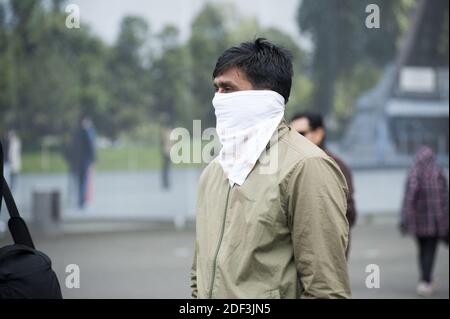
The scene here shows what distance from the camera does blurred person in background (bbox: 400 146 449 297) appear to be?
29.7ft

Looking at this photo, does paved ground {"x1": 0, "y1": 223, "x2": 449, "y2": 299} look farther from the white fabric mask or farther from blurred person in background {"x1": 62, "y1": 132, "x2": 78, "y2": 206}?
the white fabric mask

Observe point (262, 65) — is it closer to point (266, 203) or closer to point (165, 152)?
point (266, 203)

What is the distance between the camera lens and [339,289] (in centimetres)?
266

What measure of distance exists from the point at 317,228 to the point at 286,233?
0.11 m

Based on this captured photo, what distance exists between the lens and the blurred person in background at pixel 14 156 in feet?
49.0

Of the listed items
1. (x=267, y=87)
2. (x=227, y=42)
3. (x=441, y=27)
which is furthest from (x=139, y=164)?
(x=267, y=87)

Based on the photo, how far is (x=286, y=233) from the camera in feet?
8.90

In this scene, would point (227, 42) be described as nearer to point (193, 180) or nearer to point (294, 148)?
point (193, 180)

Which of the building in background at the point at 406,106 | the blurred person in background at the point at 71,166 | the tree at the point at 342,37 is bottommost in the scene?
the blurred person in background at the point at 71,166

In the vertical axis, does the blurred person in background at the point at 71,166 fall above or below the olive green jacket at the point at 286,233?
below

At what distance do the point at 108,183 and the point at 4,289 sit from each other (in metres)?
12.8

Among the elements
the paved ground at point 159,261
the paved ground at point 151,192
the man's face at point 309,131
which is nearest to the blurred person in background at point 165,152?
the paved ground at point 151,192

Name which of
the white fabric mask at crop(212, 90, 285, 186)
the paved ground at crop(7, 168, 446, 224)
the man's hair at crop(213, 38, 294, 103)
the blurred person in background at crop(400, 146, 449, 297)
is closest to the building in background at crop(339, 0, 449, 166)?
the paved ground at crop(7, 168, 446, 224)

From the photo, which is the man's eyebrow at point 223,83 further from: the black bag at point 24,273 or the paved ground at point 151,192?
the paved ground at point 151,192
